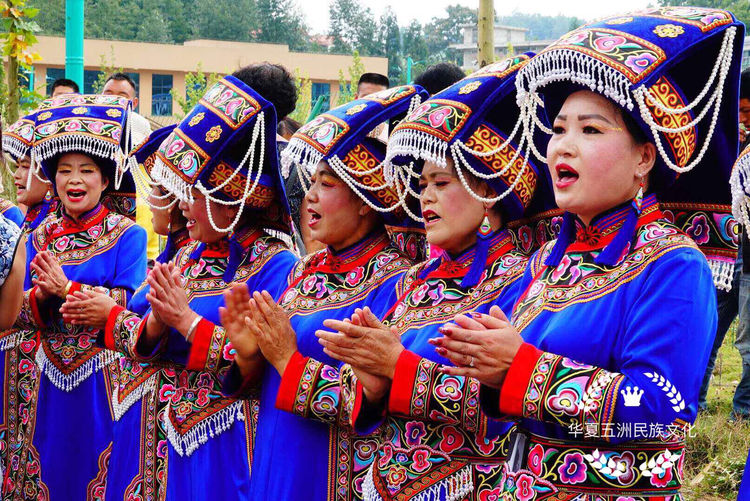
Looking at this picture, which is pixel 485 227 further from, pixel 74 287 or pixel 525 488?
pixel 74 287

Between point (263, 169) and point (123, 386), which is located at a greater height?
point (263, 169)

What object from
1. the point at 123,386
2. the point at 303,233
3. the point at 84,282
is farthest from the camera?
the point at 303,233

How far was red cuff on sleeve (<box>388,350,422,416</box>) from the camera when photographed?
2.77 metres

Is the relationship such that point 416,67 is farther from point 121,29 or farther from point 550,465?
point 550,465

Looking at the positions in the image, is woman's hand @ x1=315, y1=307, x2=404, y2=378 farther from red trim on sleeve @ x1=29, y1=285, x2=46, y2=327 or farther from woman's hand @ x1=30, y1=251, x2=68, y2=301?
red trim on sleeve @ x1=29, y1=285, x2=46, y2=327

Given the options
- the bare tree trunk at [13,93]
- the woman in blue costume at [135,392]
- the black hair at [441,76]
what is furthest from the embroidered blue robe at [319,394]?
the bare tree trunk at [13,93]

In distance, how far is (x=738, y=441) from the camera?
Answer: 560 centimetres

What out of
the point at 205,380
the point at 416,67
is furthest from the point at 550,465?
the point at 416,67

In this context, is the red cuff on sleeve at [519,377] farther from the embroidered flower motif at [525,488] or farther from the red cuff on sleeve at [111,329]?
the red cuff on sleeve at [111,329]

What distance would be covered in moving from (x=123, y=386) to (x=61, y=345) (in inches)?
27.4

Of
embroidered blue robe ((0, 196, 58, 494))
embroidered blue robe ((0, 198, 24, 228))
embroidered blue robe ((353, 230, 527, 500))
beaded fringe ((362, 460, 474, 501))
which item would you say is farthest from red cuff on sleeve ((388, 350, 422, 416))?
embroidered blue robe ((0, 198, 24, 228))

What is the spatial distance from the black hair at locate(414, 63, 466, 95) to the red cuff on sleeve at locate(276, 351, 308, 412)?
1.96 meters

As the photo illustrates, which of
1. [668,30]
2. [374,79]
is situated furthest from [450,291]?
[374,79]

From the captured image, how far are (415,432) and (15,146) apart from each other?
11.3 ft
